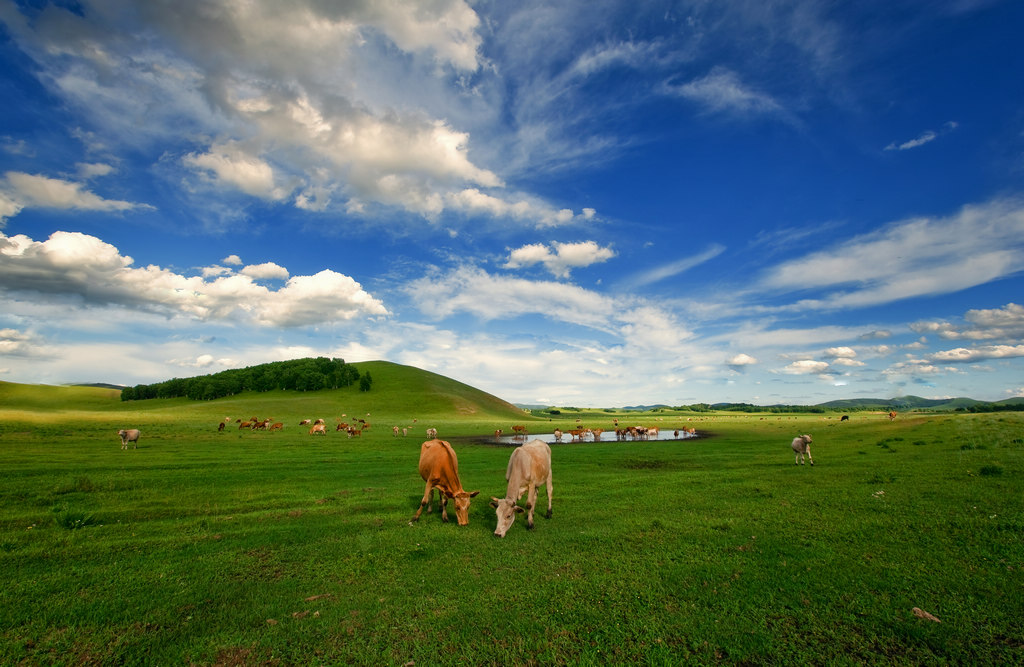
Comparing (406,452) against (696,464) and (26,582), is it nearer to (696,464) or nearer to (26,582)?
(696,464)

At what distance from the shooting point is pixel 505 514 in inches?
460

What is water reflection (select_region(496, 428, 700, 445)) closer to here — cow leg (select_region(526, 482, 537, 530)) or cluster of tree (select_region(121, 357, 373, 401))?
cow leg (select_region(526, 482, 537, 530))

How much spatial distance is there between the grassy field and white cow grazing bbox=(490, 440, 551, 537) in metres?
0.45

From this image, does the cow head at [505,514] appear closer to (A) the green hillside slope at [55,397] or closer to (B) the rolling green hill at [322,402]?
(B) the rolling green hill at [322,402]

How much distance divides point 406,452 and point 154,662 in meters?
28.5

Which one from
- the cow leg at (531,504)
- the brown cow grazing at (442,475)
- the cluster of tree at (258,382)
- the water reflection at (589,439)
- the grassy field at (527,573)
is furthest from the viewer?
the cluster of tree at (258,382)

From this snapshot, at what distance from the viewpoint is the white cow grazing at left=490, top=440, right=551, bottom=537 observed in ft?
38.4

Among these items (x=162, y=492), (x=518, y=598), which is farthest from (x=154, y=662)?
(x=162, y=492)

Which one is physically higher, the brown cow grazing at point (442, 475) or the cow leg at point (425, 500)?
the brown cow grazing at point (442, 475)

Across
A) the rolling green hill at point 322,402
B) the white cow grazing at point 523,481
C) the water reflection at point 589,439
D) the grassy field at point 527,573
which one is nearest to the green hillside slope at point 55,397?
the rolling green hill at point 322,402

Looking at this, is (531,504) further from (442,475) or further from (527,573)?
(527,573)

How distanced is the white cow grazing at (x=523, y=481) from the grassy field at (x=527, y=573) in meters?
0.45

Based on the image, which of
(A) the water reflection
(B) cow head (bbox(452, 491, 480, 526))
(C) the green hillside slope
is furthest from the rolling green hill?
(B) cow head (bbox(452, 491, 480, 526))

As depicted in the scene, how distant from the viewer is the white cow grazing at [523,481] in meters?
11.7
